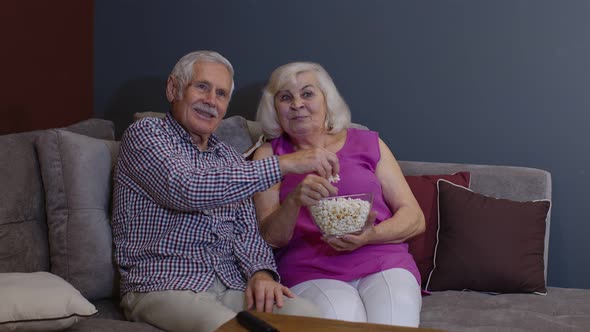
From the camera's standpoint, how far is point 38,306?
→ 5.63 feet

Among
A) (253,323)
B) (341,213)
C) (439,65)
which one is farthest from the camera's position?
(439,65)

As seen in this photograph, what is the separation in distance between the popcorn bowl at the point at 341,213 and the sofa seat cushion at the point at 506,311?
1.56 ft

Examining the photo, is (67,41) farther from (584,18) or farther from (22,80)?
(584,18)

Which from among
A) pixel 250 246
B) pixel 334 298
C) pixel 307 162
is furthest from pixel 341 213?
pixel 250 246

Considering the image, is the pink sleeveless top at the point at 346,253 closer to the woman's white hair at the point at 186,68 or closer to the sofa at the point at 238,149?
the sofa at the point at 238,149

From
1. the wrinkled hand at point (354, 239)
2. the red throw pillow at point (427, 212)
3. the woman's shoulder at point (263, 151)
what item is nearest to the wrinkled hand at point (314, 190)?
the wrinkled hand at point (354, 239)

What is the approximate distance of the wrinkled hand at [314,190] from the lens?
6.70 feet

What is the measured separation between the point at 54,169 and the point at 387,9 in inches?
62.1

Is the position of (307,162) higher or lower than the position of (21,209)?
higher

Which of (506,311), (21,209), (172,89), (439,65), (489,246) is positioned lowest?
(506,311)

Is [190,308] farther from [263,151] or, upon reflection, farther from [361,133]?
[361,133]

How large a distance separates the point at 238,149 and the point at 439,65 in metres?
0.98

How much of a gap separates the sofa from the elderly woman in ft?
0.62

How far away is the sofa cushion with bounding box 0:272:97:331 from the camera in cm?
169
